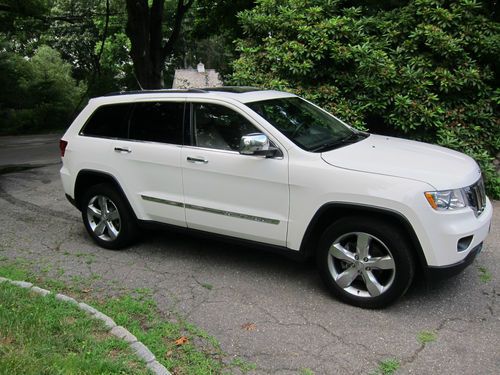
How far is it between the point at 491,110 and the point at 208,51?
4413cm

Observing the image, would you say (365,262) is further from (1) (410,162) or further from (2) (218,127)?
(2) (218,127)

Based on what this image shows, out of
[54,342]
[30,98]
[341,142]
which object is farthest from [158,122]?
[30,98]

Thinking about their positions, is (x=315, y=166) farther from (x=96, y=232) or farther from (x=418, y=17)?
(x=418, y=17)

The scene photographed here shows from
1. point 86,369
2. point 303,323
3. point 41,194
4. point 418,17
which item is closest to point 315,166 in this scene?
point 303,323

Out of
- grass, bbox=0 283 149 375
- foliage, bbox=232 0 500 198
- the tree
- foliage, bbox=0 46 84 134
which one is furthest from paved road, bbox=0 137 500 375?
foliage, bbox=0 46 84 134

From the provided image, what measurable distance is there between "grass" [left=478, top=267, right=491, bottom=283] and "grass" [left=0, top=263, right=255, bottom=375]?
97.2 inches

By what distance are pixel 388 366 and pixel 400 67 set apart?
514 cm

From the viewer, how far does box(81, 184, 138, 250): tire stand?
17.5 feet

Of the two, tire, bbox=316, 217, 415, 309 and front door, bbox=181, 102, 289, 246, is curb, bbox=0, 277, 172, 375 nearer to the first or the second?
front door, bbox=181, 102, 289, 246

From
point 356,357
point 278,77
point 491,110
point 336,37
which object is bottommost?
point 356,357

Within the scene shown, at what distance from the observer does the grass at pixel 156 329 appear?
3.30 m

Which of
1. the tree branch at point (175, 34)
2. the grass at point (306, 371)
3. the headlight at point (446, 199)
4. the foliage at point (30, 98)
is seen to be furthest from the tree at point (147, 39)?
the grass at point (306, 371)

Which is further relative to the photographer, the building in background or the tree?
the building in background

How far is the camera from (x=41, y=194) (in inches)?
326
